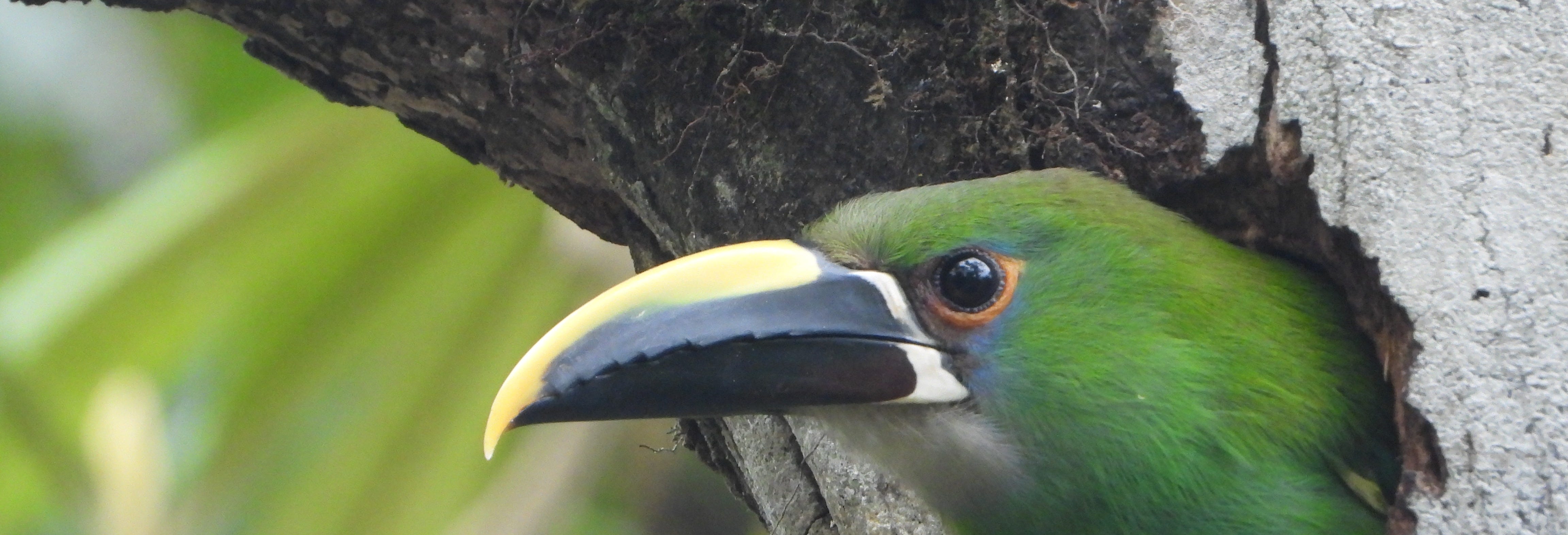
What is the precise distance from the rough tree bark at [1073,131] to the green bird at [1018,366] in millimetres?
184

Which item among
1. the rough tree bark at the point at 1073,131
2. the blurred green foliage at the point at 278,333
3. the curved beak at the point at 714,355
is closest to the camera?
the rough tree bark at the point at 1073,131

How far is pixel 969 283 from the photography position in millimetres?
2197

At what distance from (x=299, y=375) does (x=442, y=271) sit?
23.7 inches

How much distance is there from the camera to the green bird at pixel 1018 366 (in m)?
2.08

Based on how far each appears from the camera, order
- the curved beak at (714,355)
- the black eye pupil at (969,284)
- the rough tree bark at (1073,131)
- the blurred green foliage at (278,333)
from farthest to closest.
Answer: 1. the blurred green foliage at (278,333)
2. the black eye pupil at (969,284)
3. the curved beak at (714,355)
4. the rough tree bark at (1073,131)

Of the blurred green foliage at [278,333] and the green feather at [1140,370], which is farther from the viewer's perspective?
the blurred green foliage at [278,333]

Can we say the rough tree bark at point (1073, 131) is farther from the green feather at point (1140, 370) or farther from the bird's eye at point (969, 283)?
the bird's eye at point (969, 283)

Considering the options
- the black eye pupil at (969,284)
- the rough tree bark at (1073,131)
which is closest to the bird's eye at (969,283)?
the black eye pupil at (969,284)

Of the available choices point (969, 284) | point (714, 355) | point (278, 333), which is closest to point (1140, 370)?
point (969, 284)

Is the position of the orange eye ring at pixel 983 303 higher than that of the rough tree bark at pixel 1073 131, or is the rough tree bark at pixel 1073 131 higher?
the rough tree bark at pixel 1073 131

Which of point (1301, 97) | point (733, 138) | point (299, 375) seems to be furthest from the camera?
point (299, 375)

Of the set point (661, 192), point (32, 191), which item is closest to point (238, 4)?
point (661, 192)

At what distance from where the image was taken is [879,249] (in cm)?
225

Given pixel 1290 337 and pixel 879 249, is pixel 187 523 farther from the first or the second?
pixel 1290 337
